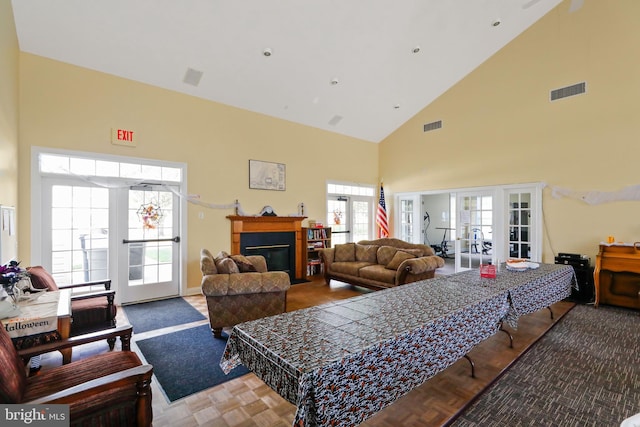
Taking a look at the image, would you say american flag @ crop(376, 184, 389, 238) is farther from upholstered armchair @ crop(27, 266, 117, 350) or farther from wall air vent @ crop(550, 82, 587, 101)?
upholstered armchair @ crop(27, 266, 117, 350)

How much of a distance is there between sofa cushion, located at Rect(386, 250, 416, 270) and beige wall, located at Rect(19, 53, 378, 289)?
2417 millimetres

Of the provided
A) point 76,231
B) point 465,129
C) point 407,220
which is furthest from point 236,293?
point 465,129

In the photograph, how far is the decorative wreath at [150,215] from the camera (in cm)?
492

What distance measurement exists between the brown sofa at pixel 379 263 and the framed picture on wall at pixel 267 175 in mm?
1722

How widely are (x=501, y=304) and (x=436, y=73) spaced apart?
5.15m

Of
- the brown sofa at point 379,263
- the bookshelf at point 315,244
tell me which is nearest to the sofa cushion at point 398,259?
the brown sofa at point 379,263

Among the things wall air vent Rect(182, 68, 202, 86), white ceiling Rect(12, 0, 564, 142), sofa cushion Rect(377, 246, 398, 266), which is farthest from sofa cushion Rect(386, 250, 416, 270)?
wall air vent Rect(182, 68, 202, 86)

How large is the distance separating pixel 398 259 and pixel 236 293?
291cm

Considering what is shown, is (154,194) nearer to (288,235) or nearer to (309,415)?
(288,235)

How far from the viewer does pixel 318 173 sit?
23.3 feet

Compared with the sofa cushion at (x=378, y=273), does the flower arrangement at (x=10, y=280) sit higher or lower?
higher

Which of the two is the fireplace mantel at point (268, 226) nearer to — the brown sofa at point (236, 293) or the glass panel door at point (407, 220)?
the brown sofa at point (236, 293)

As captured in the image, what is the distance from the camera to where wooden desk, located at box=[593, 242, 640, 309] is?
4.21 meters

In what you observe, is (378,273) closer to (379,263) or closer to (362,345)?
(379,263)
